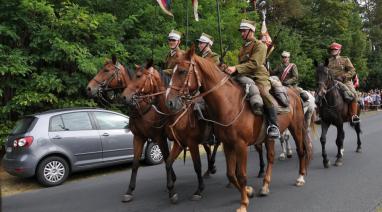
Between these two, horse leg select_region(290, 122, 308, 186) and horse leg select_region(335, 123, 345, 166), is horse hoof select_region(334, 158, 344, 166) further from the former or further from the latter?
horse leg select_region(290, 122, 308, 186)

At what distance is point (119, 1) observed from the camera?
50.9 ft

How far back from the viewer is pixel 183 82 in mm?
6047

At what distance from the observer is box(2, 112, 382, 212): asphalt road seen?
7145mm

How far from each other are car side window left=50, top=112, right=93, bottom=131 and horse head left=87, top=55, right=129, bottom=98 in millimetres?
1930

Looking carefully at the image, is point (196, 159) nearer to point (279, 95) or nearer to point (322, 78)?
point (279, 95)

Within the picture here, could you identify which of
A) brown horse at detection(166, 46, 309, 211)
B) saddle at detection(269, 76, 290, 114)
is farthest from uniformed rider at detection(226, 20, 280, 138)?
saddle at detection(269, 76, 290, 114)

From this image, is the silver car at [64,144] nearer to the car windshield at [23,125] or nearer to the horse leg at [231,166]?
the car windshield at [23,125]

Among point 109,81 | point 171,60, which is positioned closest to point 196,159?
point 171,60

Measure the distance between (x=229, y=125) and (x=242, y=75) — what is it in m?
1.10

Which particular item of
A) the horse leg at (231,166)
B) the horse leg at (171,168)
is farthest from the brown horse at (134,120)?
the horse leg at (231,166)

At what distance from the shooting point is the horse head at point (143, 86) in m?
7.36

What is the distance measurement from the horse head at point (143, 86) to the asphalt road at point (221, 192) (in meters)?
1.89

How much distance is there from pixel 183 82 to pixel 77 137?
487 centimetres

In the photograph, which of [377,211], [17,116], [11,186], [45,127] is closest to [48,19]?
[17,116]
